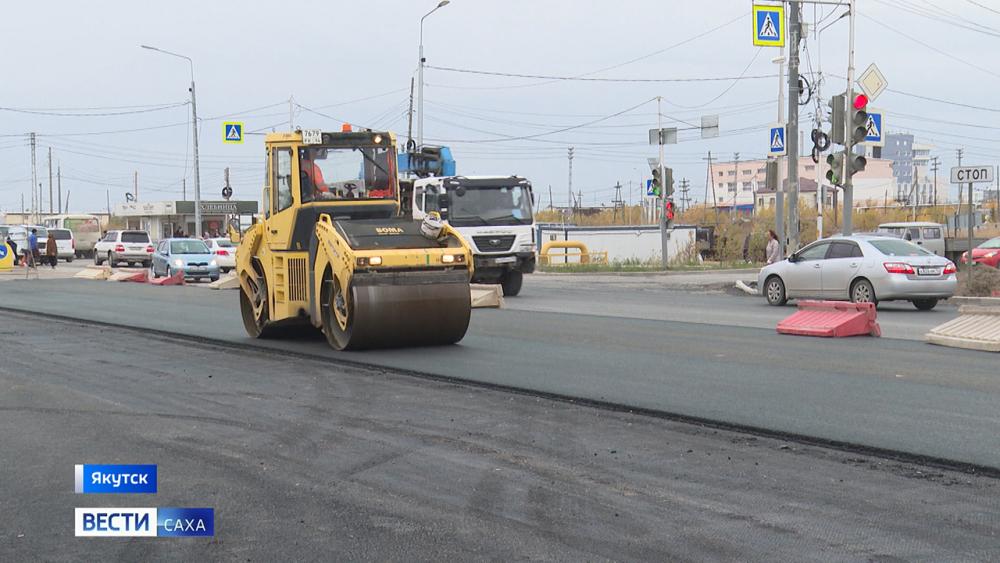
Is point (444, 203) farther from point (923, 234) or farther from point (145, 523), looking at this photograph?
point (145, 523)

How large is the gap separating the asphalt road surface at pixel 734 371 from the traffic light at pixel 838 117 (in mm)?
6765

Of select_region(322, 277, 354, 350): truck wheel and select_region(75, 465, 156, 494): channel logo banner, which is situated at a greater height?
select_region(322, 277, 354, 350): truck wheel

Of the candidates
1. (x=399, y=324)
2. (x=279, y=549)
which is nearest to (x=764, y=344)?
(x=399, y=324)

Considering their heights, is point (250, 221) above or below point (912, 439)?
above

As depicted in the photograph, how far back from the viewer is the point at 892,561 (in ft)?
17.6

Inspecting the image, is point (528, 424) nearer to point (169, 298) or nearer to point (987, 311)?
point (987, 311)

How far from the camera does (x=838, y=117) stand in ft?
85.3

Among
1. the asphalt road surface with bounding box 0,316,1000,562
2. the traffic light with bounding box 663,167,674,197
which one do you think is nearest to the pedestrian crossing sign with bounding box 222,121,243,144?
the traffic light with bounding box 663,167,674,197

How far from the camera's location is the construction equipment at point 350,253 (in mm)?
13562

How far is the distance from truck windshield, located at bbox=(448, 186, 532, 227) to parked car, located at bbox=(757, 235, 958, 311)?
23.2 feet

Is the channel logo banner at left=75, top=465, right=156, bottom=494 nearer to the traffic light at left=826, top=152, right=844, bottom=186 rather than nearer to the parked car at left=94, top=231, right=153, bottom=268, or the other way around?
the traffic light at left=826, top=152, right=844, bottom=186

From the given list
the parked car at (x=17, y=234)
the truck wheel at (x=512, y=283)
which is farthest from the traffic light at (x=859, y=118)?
the parked car at (x=17, y=234)

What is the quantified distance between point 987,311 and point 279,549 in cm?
1278

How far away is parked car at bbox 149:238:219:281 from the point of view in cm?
3741
